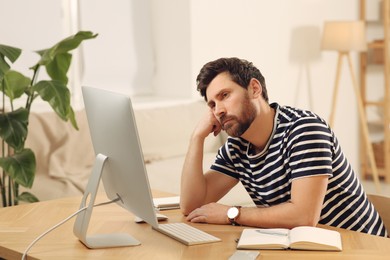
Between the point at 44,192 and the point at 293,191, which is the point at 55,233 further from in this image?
the point at 44,192

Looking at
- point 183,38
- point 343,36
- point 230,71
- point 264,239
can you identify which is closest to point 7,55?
point 230,71

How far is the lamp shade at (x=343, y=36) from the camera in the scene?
573 cm

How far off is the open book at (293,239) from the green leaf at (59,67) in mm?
1780

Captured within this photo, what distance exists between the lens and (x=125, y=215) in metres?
2.43

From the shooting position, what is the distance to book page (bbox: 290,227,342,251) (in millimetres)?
1913

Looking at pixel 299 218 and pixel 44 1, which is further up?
pixel 44 1

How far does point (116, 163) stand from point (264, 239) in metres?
0.44

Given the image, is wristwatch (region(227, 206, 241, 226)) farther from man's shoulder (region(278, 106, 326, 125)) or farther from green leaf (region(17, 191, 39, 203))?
green leaf (region(17, 191, 39, 203))

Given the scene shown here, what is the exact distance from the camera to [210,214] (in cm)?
228

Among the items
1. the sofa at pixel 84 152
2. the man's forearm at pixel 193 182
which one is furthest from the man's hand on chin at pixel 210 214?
the sofa at pixel 84 152

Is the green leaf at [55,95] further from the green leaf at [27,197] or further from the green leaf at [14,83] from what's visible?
the green leaf at [27,197]

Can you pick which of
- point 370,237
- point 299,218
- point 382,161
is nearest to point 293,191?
point 299,218

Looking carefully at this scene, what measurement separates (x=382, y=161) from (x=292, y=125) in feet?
14.3

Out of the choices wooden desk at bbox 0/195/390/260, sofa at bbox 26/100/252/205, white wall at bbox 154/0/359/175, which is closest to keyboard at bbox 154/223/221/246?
wooden desk at bbox 0/195/390/260
